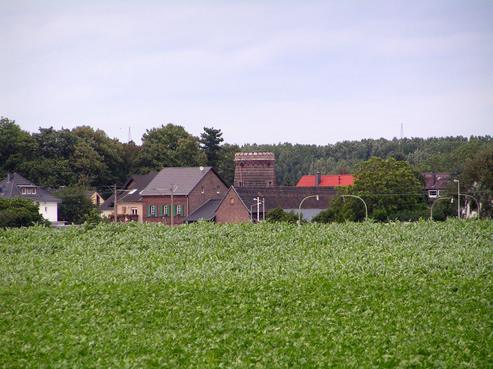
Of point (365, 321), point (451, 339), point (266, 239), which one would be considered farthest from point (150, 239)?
point (451, 339)

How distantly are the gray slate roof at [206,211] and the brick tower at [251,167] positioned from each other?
17293mm

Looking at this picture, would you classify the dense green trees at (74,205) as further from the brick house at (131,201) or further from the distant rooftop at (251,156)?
the distant rooftop at (251,156)

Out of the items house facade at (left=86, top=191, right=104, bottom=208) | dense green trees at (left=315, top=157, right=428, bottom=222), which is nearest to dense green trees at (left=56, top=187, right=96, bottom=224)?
house facade at (left=86, top=191, right=104, bottom=208)

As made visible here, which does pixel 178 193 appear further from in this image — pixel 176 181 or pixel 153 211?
pixel 153 211

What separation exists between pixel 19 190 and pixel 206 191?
19121 millimetres

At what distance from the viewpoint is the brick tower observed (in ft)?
382

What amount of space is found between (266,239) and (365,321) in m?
12.1

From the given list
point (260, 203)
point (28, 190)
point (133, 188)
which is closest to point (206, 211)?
point (260, 203)

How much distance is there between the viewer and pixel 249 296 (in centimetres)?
2472

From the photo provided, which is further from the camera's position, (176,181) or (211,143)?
(211,143)

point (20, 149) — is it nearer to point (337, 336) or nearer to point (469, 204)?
point (469, 204)

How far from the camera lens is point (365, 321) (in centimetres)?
2164

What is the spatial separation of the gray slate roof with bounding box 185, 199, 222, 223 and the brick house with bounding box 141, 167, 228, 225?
1.99 feet

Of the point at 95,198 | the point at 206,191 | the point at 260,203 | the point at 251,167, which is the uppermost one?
the point at 251,167
